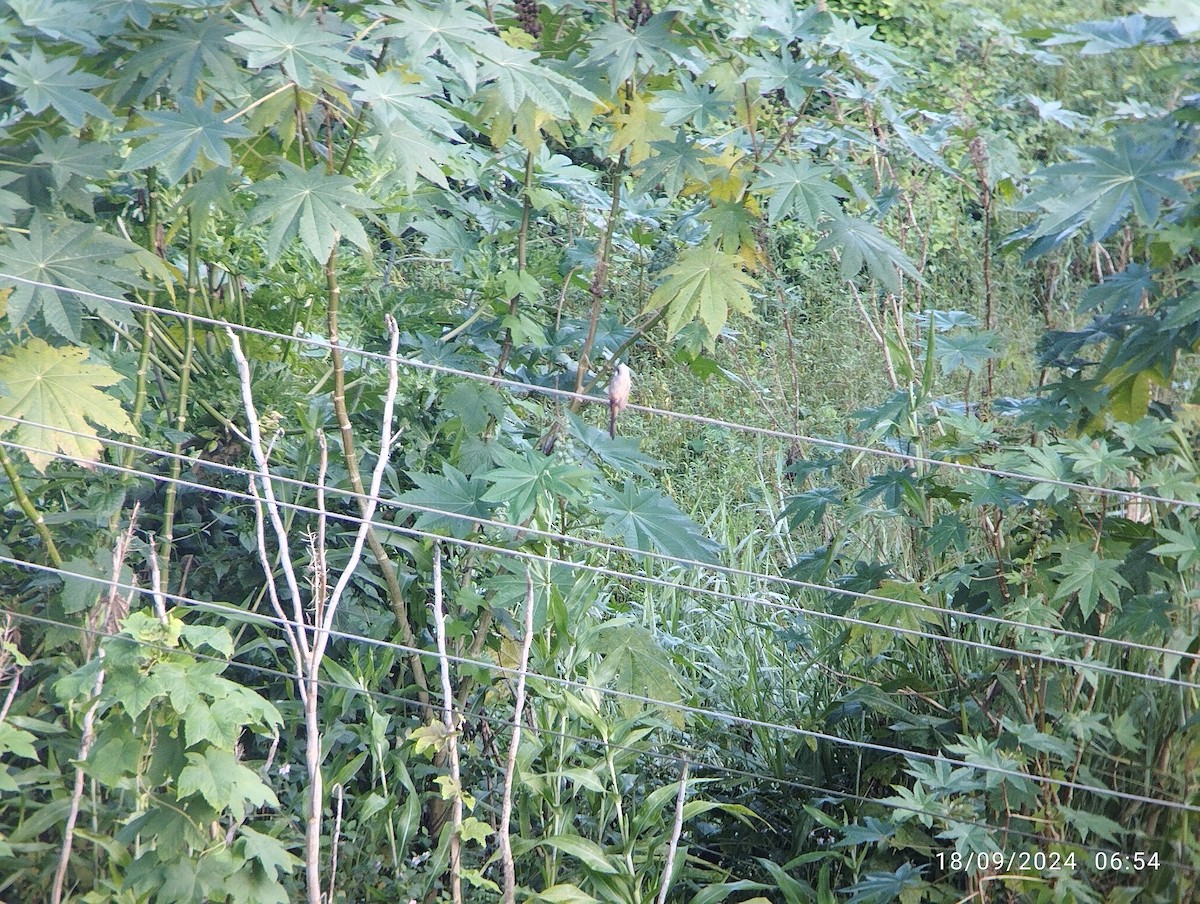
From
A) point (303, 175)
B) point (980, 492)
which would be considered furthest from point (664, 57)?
point (980, 492)

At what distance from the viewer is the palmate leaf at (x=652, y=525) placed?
7.55 feet

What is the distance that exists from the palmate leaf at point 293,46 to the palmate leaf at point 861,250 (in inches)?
37.0

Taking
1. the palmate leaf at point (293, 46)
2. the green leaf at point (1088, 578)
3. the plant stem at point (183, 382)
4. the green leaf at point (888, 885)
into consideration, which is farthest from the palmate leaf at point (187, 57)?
the green leaf at point (888, 885)

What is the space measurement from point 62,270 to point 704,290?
1.19m

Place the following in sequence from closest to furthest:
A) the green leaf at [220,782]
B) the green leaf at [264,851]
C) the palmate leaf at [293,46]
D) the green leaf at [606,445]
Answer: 1. the palmate leaf at [293,46]
2. the green leaf at [220,782]
3. the green leaf at [264,851]
4. the green leaf at [606,445]

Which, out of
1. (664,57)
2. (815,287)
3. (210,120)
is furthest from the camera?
(815,287)

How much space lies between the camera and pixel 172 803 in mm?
2057

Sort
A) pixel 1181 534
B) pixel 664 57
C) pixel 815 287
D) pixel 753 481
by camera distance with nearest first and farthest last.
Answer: pixel 1181 534
pixel 664 57
pixel 753 481
pixel 815 287

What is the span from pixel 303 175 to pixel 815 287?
3731 mm

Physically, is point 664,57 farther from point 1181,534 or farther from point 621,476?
point 621,476

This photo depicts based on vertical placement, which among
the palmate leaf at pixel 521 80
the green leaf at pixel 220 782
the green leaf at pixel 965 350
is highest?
the palmate leaf at pixel 521 80

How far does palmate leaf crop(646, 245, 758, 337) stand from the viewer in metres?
2.28

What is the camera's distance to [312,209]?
1979mm

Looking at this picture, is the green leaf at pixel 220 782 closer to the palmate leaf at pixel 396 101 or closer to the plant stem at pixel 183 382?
the plant stem at pixel 183 382
